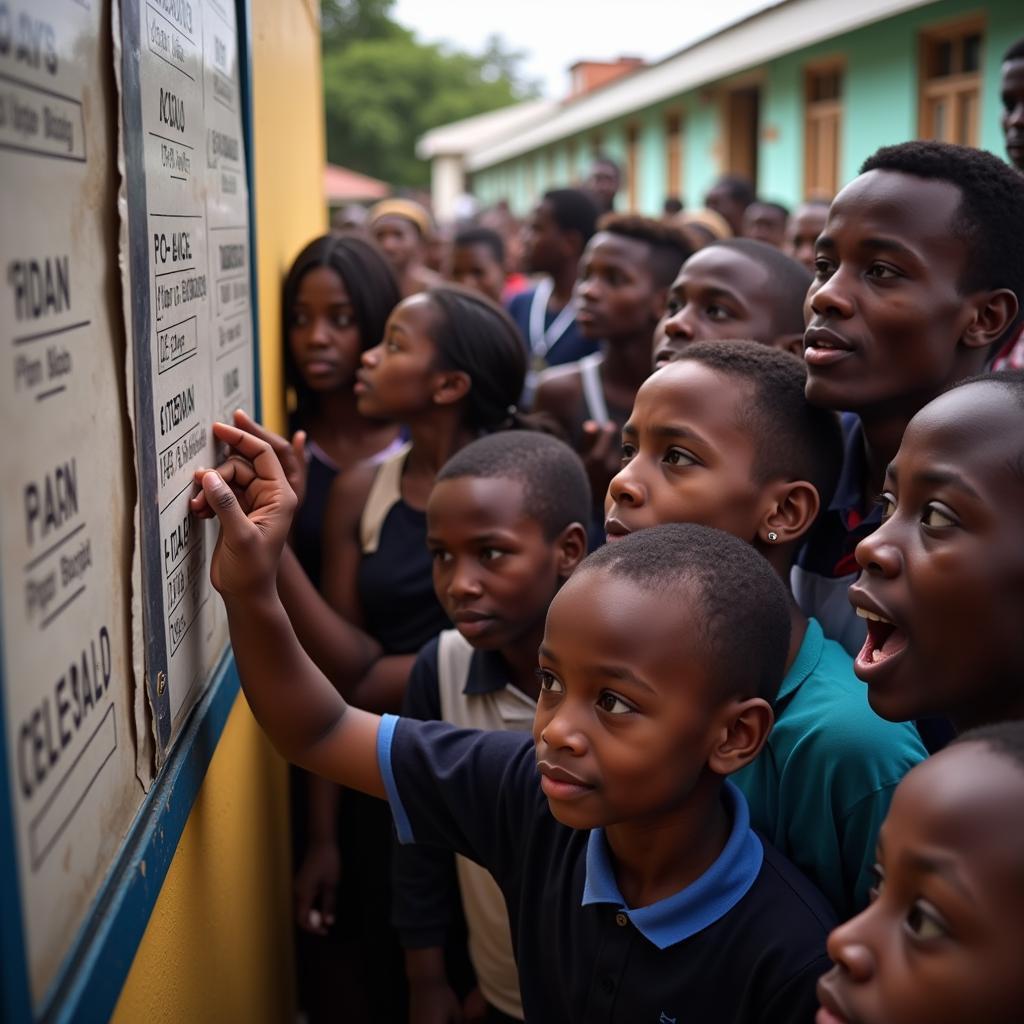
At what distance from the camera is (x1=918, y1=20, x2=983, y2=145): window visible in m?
7.78

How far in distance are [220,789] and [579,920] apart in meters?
0.66

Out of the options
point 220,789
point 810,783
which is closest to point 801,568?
point 810,783

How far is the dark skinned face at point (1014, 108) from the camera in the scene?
3.48 m

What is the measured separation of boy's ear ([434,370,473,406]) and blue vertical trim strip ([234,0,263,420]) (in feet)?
2.08

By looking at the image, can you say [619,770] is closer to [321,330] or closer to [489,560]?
[489,560]

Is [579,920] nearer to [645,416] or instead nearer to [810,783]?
[810,783]

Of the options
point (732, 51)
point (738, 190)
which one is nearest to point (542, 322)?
point (738, 190)

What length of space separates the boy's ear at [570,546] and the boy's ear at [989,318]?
0.78 m

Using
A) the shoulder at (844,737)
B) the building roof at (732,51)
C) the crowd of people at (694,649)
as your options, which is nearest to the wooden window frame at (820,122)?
the building roof at (732,51)

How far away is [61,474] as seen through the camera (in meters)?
0.96

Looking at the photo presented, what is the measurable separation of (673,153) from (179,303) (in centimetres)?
1364

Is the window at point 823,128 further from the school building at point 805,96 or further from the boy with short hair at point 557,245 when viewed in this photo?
the boy with short hair at point 557,245

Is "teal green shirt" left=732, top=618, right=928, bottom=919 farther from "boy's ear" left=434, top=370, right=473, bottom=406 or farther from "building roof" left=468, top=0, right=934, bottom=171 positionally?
"building roof" left=468, top=0, right=934, bottom=171

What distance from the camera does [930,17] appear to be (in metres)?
7.90
